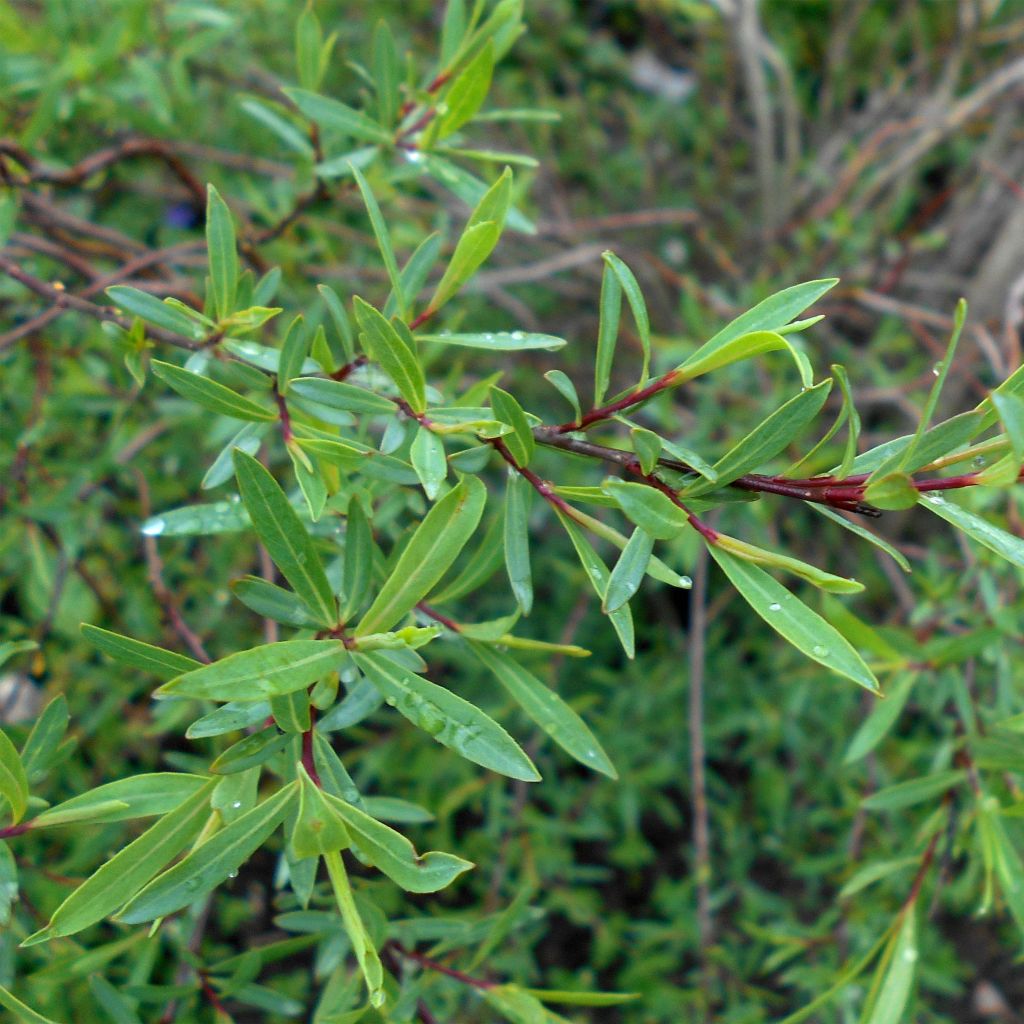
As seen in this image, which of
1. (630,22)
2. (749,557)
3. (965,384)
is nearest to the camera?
(749,557)

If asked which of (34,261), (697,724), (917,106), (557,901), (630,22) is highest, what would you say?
(917,106)

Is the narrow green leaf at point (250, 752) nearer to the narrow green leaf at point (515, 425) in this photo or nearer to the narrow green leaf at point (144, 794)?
the narrow green leaf at point (144, 794)

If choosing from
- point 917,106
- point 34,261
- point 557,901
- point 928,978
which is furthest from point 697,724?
point 917,106

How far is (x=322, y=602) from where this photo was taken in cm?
55

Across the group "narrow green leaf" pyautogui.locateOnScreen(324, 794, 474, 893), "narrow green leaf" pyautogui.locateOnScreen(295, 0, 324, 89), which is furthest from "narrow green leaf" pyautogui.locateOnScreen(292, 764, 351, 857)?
"narrow green leaf" pyautogui.locateOnScreen(295, 0, 324, 89)

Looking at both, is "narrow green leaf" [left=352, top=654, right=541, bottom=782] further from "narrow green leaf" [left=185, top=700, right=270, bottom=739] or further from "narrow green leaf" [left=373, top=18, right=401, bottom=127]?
"narrow green leaf" [left=373, top=18, right=401, bottom=127]

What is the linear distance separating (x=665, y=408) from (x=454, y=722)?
1.08 meters

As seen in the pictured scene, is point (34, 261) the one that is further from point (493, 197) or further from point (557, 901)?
point (557, 901)

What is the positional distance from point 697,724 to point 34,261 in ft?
3.52

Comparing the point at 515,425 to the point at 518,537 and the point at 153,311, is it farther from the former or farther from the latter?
the point at 153,311

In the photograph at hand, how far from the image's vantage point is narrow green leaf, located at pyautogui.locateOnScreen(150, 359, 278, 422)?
1.85 feet

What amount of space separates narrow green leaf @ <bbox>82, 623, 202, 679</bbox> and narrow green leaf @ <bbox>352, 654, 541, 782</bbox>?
0.40 feet

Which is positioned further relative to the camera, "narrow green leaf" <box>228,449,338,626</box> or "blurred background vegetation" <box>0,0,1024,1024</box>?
"blurred background vegetation" <box>0,0,1024,1024</box>

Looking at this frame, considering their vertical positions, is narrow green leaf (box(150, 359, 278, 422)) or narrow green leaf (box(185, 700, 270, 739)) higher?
narrow green leaf (box(150, 359, 278, 422))
